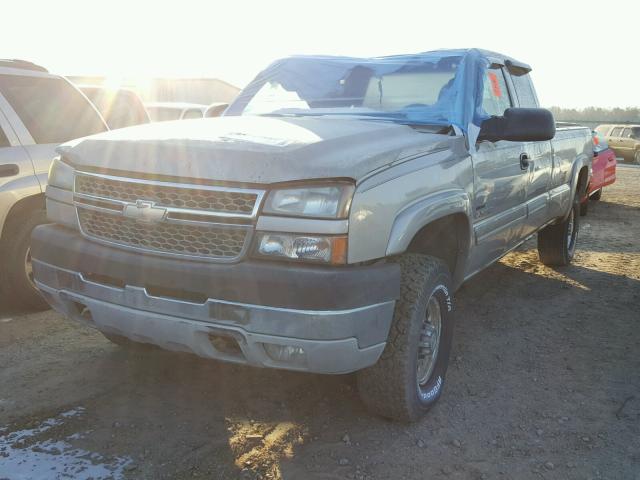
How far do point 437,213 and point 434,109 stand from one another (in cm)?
95

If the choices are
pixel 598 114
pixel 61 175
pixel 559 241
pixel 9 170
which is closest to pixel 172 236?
pixel 61 175

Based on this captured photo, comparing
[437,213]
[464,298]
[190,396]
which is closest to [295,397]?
[190,396]

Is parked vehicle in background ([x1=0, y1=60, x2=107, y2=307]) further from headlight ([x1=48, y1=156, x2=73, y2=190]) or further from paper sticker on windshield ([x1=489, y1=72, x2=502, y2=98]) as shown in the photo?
paper sticker on windshield ([x1=489, y1=72, x2=502, y2=98])

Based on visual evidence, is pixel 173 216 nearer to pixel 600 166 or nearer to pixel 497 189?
pixel 497 189

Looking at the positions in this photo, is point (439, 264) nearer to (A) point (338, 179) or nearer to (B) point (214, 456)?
(A) point (338, 179)

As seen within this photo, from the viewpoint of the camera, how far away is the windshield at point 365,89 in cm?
A: 380

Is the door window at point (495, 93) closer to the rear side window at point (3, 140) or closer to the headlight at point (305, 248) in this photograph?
the headlight at point (305, 248)

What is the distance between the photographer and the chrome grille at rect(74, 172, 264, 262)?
257 cm

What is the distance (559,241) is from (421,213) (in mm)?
4001

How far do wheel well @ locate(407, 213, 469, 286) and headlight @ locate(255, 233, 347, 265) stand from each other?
90 cm

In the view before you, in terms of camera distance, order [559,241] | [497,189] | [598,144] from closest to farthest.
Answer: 1. [497,189]
2. [559,241]
3. [598,144]

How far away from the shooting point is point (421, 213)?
2.90m

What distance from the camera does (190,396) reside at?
338 cm

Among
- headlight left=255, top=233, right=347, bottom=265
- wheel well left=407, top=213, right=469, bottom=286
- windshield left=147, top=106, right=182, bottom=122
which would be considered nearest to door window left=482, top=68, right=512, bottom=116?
wheel well left=407, top=213, right=469, bottom=286
